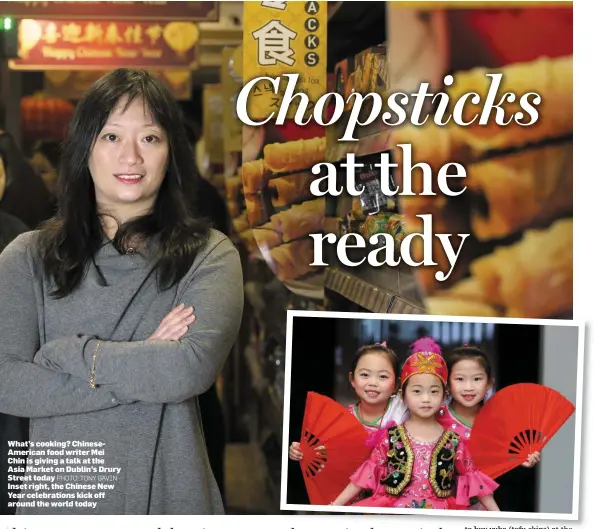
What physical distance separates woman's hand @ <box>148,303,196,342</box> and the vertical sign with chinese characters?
724 mm

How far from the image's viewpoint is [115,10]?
8.54 feet

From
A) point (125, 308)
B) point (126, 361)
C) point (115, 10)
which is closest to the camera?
point (126, 361)

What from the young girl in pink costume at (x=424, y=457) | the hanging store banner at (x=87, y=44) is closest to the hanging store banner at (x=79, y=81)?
the hanging store banner at (x=87, y=44)

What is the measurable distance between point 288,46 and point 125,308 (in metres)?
0.93

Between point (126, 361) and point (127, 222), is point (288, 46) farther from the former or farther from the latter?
point (126, 361)

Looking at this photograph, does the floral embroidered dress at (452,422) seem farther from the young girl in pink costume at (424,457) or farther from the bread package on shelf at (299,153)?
the bread package on shelf at (299,153)

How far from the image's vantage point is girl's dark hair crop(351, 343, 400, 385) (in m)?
2.52

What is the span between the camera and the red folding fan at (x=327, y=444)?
2531mm

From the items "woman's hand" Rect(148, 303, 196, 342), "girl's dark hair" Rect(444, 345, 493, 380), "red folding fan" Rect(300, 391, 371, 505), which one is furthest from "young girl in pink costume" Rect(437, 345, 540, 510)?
"woman's hand" Rect(148, 303, 196, 342)

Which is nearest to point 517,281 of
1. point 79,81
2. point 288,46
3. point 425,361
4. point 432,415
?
point 425,361

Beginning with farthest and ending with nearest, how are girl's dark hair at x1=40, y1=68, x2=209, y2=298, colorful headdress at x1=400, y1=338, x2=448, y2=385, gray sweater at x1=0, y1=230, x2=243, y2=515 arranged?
colorful headdress at x1=400, y1=338, x2=448, y2=385, girl's dark hair at x1=40, y1=68, x2=209, y2=298, gray sweater at x1=0, y1=230, x2=243, y2=515

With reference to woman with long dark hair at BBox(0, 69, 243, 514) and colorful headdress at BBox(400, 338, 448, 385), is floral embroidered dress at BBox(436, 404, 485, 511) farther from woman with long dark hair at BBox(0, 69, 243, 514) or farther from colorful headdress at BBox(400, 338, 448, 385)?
woman with long dark hair at BBox(0, 69, 243, 514)

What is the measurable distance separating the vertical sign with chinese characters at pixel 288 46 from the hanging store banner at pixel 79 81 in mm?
252

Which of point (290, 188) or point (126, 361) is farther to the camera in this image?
point (290, 188)
